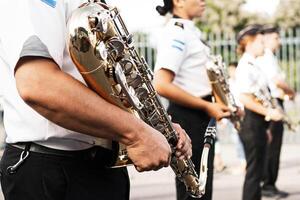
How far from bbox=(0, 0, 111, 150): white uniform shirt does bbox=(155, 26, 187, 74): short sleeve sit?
191 cm

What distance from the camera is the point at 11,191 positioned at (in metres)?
2.14

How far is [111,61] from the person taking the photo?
1.95m

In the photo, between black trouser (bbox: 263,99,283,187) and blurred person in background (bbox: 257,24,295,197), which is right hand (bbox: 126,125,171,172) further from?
black trouser (bbox: 263,99,283,187)

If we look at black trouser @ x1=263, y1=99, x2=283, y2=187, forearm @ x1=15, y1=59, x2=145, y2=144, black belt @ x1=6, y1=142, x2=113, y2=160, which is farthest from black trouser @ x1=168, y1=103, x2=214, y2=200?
black trouser @ x1=263, y1=99, x2=283, y2=187

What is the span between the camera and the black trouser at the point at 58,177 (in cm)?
209

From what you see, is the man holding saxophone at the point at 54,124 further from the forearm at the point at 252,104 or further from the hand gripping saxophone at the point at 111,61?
the forearm at the point at 252,104

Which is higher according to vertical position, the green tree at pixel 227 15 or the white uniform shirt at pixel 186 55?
the green tree at pixel 227 15

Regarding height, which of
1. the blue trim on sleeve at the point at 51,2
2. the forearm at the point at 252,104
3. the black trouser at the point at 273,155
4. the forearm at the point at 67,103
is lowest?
the black trouser at the point at 273,155

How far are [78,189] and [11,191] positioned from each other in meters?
0.21

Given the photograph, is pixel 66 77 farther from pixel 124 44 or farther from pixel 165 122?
pixel 165 122

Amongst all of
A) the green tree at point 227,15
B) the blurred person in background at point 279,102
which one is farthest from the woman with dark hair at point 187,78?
the green tree at point 227,15

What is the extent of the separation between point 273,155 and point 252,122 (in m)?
1.67

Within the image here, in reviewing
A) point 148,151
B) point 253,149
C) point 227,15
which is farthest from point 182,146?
point 227,15

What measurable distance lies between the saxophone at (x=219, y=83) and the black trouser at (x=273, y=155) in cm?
310
